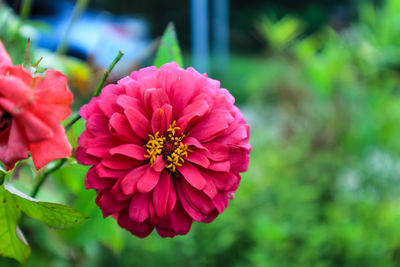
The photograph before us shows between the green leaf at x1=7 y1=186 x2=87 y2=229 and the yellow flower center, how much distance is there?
6cm

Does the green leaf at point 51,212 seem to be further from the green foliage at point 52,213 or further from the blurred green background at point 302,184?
the blurred green background at point 302,184

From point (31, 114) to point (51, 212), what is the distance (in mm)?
78

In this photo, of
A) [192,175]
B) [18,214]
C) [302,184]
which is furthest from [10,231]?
[302,184]

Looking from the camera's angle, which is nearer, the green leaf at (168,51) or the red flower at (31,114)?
the red flower at (31,114)

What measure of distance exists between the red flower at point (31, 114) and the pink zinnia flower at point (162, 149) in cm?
3

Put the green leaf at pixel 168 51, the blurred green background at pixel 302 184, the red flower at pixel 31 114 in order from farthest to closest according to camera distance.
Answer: the blurred green background at pixel 302 184 < the green leaf at pixel 168 51 < the red flower at pixel 31 114

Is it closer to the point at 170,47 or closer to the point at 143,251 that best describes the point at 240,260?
the point at 143,251

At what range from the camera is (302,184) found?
134cm

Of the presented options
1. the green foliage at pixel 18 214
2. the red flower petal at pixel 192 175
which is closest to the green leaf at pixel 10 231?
the green foliage at pixel 18 214

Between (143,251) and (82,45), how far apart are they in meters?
0.86

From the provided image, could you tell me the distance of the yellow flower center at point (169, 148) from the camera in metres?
0.26

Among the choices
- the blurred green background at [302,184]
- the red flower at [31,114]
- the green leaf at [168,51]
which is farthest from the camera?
the blurred green background at [302,184]

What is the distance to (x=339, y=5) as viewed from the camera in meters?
3.77

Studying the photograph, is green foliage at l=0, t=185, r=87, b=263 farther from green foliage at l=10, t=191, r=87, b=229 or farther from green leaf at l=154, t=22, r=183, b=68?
green leaf at l=154, t=22, r=183, b=68
